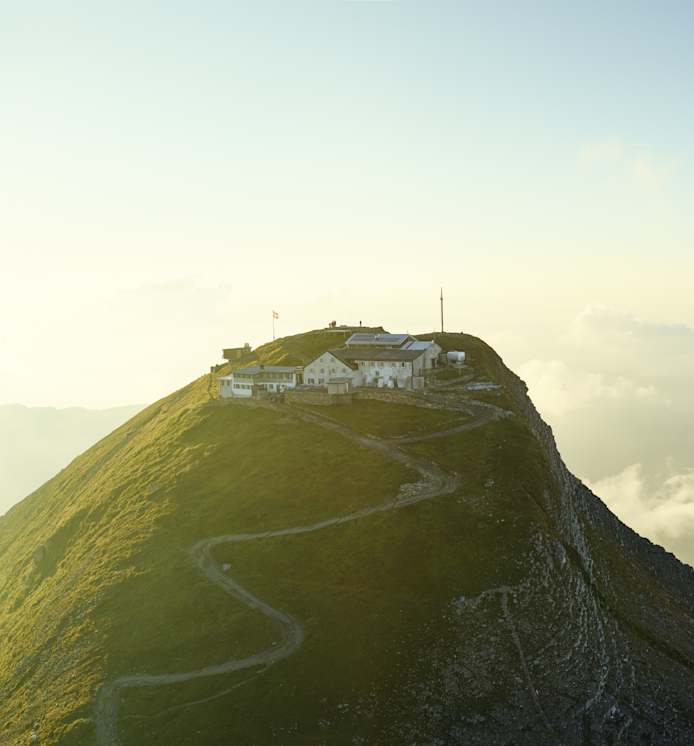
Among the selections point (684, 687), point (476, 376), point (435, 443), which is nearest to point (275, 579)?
point (435, 443)

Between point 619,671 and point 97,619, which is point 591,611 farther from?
point 97,619

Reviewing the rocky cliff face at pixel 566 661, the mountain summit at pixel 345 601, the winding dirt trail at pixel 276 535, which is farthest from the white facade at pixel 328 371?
the rocky cliff face at pixel 566 661

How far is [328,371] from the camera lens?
13525 cm

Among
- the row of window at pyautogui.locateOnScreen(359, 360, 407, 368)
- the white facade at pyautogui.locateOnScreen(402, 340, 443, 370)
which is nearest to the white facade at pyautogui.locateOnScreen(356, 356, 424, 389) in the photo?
the row of window at pyautogui.locateOnScreen(359, 360, 407, 368)

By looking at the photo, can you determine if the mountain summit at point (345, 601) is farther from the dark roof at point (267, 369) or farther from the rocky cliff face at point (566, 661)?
the dark roof at point (267, 369)

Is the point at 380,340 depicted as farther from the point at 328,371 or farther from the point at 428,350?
the point at 328,371

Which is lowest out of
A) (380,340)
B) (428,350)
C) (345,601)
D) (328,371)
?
(345,601)

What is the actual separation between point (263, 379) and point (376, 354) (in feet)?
77.6

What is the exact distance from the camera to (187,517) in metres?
98.8

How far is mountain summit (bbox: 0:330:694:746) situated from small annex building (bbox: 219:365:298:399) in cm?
1367

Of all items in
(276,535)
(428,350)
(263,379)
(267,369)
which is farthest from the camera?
(428,350)

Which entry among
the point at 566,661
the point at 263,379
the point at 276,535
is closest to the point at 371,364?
the point at 263,379

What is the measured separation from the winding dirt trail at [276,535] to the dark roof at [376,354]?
18451mm

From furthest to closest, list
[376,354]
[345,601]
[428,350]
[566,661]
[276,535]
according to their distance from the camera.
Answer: [428,350]
[376,354]
[276,535]
[345,601]
[566,661]
